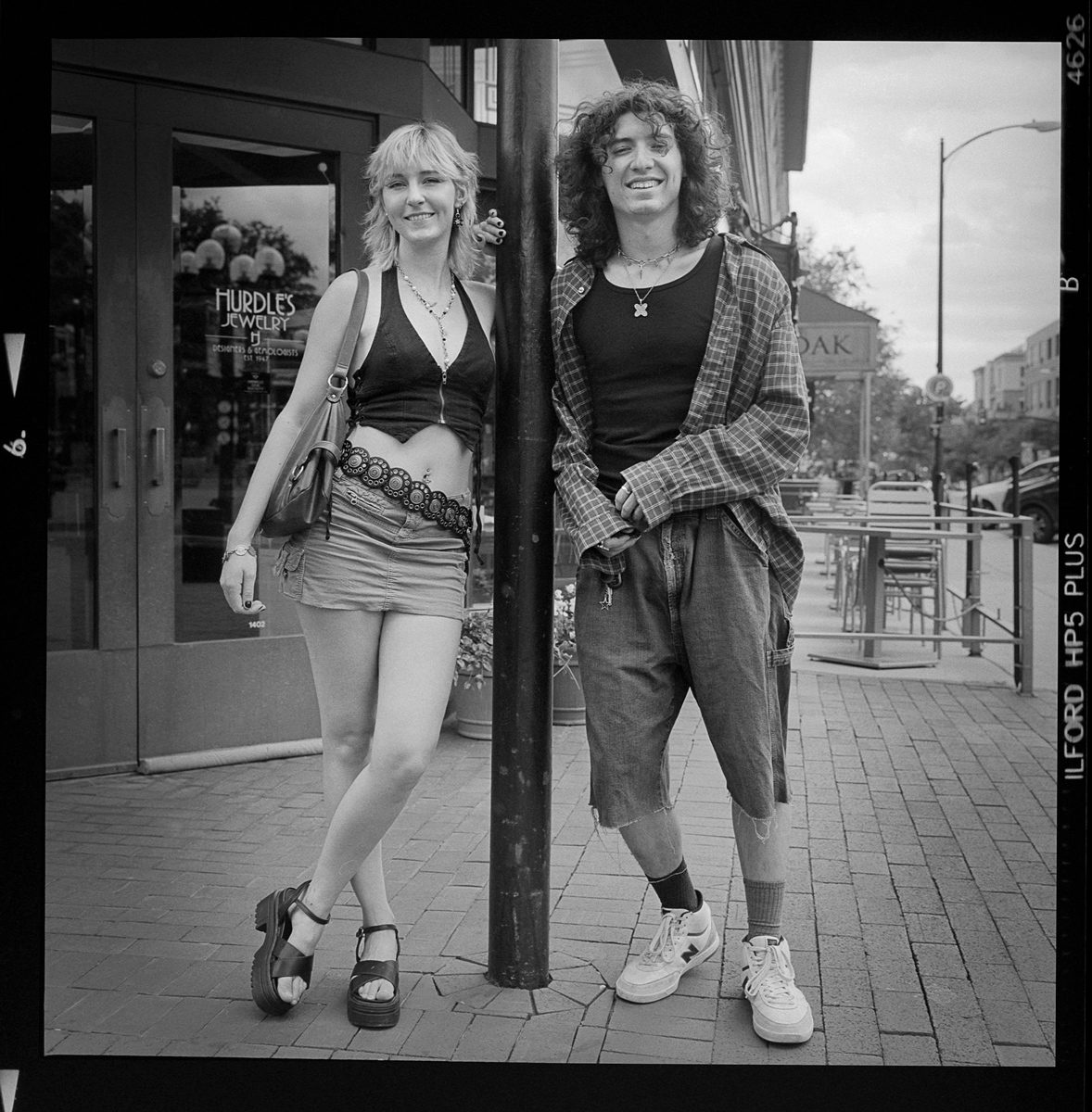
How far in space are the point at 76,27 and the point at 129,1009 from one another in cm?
226

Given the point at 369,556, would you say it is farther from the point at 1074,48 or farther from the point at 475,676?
the point at 475,676

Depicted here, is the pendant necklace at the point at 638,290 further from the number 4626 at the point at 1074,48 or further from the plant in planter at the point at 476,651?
the plant in planter at the point at 476,651

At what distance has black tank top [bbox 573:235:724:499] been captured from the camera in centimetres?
280

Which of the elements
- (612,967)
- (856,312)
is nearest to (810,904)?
(612,967)

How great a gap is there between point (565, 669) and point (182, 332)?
2.15 m

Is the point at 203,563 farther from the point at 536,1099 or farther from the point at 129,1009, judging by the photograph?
the point at 536,1099

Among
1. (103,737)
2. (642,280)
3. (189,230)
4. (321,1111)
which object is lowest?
(321,1111)

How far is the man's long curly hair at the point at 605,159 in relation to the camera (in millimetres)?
2861

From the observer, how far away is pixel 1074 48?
2.78m

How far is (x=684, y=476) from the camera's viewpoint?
274 cm

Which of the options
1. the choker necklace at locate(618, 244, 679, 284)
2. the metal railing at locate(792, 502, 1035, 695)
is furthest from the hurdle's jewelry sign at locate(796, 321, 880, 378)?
the choker necklace at locate(618, 244, 679, 284)

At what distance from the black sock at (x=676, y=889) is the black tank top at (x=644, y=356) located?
94 cm

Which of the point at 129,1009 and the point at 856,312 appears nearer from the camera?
the point at 129,1009

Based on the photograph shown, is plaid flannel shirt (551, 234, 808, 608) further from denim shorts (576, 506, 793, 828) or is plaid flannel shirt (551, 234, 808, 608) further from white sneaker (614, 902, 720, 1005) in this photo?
white sneaker (614, 902, 720, 1005)
